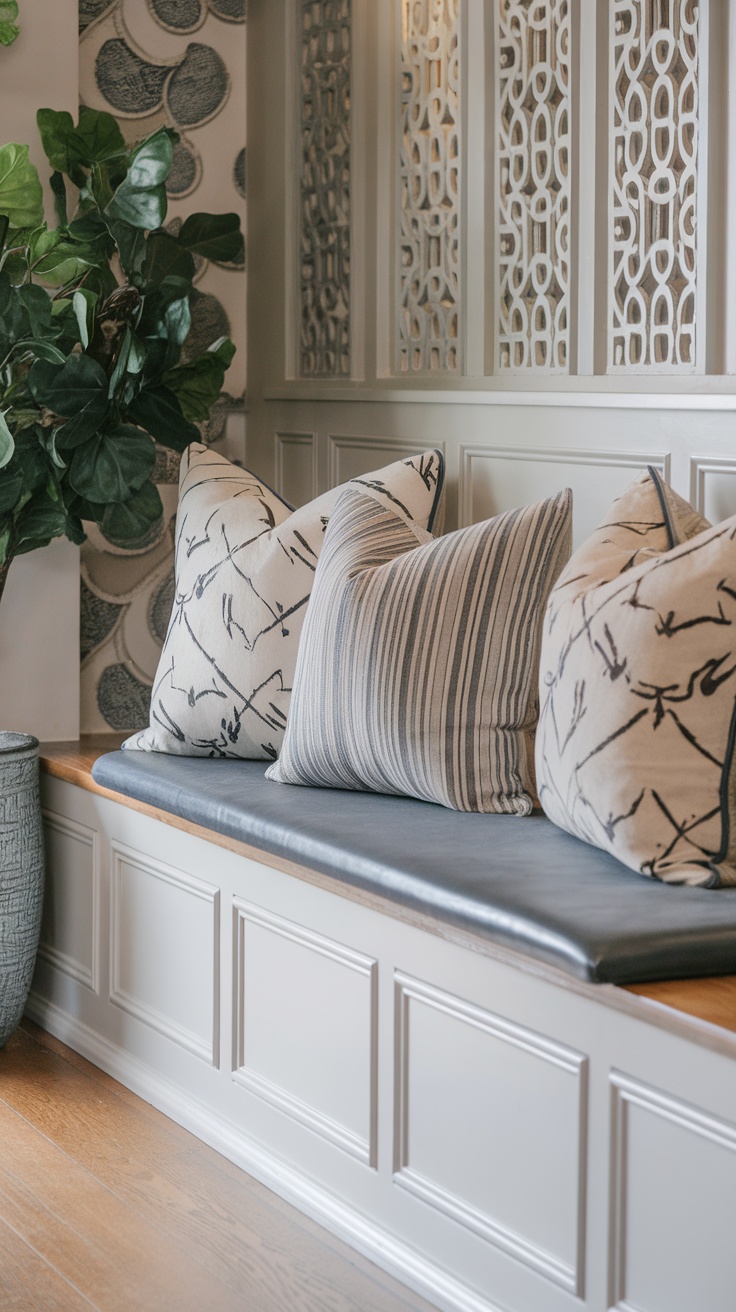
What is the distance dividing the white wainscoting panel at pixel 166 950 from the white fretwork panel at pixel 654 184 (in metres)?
1.15

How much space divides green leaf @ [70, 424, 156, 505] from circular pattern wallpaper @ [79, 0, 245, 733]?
0.54 meters

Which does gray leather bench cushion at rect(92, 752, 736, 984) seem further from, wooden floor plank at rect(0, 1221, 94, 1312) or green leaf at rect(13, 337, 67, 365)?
green leaf at rect(13, 337, 67, 365)

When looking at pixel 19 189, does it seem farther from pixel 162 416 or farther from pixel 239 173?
pixel 239 173

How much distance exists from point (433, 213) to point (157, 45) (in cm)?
96

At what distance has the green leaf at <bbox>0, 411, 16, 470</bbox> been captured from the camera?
286cm

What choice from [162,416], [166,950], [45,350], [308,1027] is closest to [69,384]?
[45,350]

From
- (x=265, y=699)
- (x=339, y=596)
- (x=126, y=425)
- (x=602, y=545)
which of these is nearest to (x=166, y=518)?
(x=126, y=425)

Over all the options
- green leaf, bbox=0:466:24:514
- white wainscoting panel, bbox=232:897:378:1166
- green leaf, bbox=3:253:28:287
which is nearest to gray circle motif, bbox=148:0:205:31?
green leaf, bbox=3:253:28:287

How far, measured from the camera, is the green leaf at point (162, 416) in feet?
10.0

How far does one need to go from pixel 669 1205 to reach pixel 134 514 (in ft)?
6.10

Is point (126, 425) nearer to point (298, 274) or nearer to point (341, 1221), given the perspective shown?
point (298, 274)

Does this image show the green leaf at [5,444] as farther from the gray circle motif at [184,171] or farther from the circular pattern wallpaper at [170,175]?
the gray circle motif at [184,171]

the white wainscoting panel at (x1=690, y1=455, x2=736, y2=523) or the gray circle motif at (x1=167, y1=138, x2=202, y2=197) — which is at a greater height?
the gray circle motif at (x1=167, y1=138, x2=202, y2=197)

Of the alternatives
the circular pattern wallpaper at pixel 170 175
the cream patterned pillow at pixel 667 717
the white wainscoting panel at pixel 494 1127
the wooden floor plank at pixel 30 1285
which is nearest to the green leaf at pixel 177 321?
the circular pattern wallpaper at pixel 170 175
